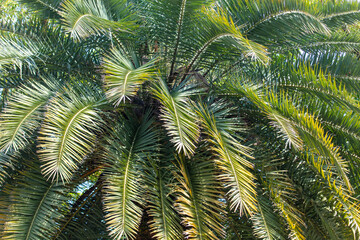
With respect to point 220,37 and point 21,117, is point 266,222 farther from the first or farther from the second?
point 21,117

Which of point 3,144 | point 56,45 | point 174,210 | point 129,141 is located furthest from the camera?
point 56,45

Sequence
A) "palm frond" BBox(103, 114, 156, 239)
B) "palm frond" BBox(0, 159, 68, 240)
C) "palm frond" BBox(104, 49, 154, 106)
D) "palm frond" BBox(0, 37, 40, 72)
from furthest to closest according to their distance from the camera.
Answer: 1. "palm frond" BBox(0, 37, 40, 72)
2. "palm frond" BBox(0, 159, 68, 240)
3. "palm frond" BBox(103, 114, 156, 239)
4. "palm frond" BBox(104, 49, 154, 106)

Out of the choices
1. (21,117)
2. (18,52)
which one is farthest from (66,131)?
(18,52)

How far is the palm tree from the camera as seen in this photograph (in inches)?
131

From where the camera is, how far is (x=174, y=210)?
3646 millimetres

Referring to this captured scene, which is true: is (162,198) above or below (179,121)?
below

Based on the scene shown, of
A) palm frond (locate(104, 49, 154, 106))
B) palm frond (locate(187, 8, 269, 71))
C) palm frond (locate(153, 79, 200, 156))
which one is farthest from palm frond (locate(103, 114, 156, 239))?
palm frond (locate(187, 8, 269, 71))

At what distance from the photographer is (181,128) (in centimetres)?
320

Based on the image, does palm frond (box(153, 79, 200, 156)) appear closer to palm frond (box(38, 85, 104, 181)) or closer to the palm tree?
the palm tree

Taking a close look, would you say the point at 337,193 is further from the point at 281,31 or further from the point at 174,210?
the point at 281,31

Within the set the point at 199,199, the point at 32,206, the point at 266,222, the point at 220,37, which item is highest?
the point at 220,37

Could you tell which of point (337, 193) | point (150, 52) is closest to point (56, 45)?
point (150, 52)

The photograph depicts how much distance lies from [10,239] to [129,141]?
1365 millimetres

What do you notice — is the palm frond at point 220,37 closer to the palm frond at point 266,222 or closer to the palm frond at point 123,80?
the palm frond at point 123,80
